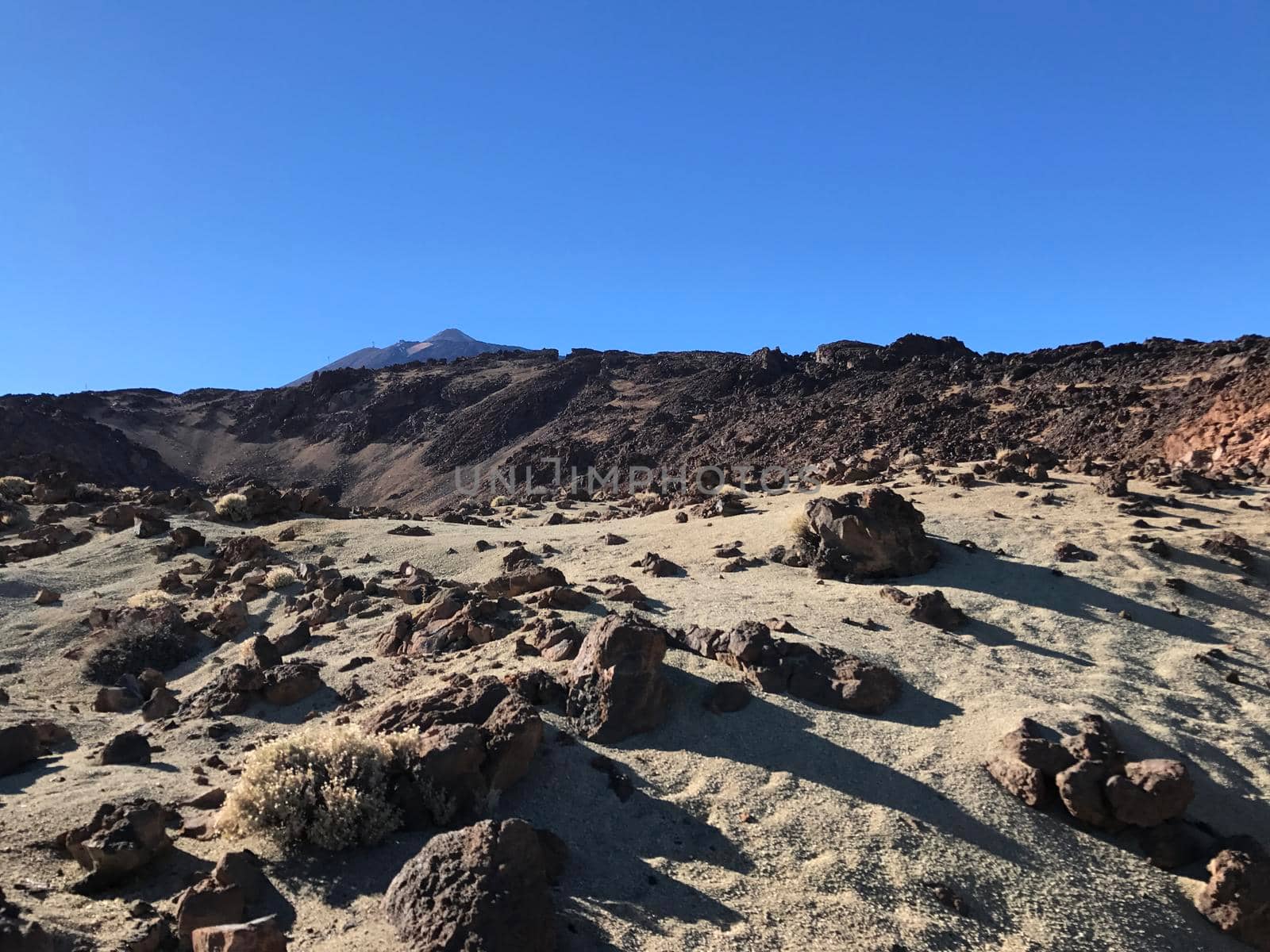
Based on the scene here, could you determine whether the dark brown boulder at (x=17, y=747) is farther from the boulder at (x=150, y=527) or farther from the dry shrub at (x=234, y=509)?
the dry shrub at (x=234, y=509)

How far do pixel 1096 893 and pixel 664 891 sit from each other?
9.66 ft

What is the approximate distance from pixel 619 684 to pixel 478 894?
288 cm

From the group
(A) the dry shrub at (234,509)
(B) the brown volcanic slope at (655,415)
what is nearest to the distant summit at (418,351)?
(B) the brown volcanic slope at (655,415)

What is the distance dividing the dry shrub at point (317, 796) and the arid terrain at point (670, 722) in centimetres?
3

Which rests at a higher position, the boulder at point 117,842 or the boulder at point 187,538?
the boulder at point 187,538

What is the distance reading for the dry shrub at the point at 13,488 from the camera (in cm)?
2159

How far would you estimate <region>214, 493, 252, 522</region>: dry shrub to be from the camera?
19.0 metres

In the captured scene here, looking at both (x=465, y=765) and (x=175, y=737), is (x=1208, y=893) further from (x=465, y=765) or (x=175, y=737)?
(x=175, y=737)

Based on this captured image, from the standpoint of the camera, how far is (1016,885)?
548cm

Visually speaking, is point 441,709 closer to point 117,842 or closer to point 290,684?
point 117,842

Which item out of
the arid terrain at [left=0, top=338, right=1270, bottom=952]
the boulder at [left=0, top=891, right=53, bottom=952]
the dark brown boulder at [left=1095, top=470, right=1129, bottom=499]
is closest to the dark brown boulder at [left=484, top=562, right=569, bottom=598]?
the arid terrain at [left=0, top=338, right=1270, bottom=952]

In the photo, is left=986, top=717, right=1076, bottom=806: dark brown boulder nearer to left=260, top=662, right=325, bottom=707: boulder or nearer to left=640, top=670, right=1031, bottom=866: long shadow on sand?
left=640, top=670, right=1031, bottom=866: long shadow on sand

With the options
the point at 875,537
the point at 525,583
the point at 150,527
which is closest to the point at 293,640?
the point at 525,583

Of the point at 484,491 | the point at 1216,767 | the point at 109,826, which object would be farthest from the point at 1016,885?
the point at 484,491
